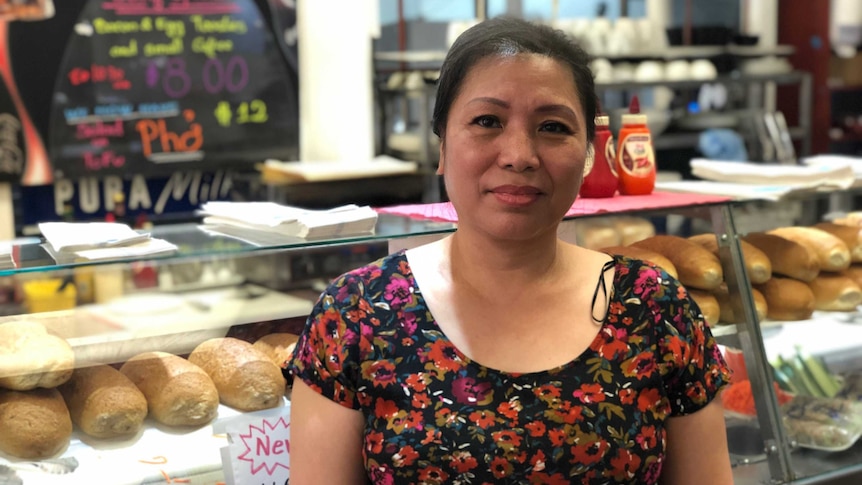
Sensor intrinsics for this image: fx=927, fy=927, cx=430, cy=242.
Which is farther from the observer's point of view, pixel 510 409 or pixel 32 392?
pixel 32 392

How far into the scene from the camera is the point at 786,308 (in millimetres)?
2342

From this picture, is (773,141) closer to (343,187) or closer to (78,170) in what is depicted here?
(343,187)

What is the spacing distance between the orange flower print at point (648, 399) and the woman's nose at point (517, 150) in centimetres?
38

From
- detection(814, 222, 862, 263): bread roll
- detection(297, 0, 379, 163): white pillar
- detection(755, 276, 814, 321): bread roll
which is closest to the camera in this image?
detection(755, 276, 814, 321): bread roll

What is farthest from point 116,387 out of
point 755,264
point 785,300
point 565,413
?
point 785,300

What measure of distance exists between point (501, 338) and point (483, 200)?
0.22 m

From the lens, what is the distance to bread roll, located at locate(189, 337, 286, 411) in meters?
1.70

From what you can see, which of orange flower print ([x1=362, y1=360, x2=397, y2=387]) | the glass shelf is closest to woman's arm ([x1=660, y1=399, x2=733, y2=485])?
orange flower print ([x1=362, y1=360, x2=397, y2=387])

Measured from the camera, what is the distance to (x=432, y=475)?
4.40 ft

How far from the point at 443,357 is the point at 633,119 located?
1012mm

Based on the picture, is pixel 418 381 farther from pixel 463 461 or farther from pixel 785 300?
pixel 785 300

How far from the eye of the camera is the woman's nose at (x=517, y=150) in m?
1.32

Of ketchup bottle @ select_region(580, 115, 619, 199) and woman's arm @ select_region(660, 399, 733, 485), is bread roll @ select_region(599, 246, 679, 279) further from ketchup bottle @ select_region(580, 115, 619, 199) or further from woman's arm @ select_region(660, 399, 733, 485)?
woman's arm @ select_region(660, 399, 733, 485)

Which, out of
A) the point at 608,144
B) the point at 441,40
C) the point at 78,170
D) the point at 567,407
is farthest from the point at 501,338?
the point at 441,40
